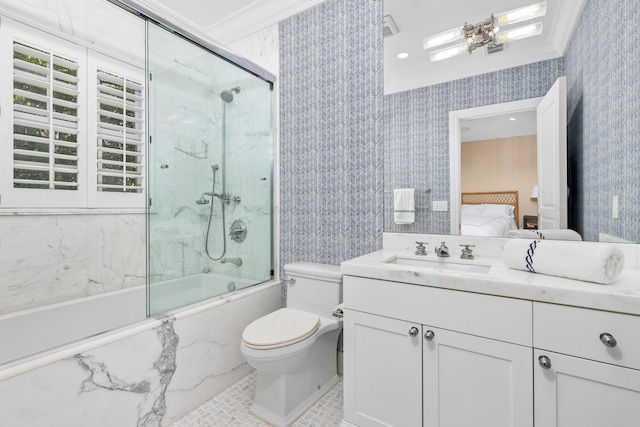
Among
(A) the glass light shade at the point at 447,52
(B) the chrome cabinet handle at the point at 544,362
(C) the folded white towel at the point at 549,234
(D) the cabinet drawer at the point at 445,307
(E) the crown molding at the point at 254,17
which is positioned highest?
(E) the crown molding at the point at 254,17

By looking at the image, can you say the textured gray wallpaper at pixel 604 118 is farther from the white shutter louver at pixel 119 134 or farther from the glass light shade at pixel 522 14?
the white shutter louver at pixel 119 134

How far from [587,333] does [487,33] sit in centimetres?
139

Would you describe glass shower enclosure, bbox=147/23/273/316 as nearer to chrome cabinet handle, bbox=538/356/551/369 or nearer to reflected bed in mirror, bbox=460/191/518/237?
reflected bed in mirror, bbox=460/191/518/237

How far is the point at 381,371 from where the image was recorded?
1.28m

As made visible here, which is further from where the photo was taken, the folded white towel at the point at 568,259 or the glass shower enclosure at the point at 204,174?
the glass shower enclosure at the point at 204,174

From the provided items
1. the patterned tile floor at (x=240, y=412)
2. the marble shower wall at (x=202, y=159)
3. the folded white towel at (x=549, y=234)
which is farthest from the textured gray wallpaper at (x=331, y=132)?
the patterned tile floor at (x=240, y=412)

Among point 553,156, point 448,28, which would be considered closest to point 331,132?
point 448,28

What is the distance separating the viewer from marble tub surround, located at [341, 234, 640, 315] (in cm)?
86

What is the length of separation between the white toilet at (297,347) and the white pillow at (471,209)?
30.4 inches

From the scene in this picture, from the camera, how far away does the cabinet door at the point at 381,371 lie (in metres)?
1.20

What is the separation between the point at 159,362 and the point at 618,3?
8.16 feet

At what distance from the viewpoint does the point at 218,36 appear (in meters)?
2.63

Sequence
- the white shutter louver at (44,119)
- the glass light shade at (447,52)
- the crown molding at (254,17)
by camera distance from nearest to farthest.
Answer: the glass light shade at (447,52)
the white shutter louver at (44,119)
the crown molding at (254,17)

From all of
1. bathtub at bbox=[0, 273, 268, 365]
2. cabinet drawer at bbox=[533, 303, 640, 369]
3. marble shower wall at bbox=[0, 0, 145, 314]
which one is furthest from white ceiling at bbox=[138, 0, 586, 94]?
bathtub at bbox=[0, 273, 268, 365]
